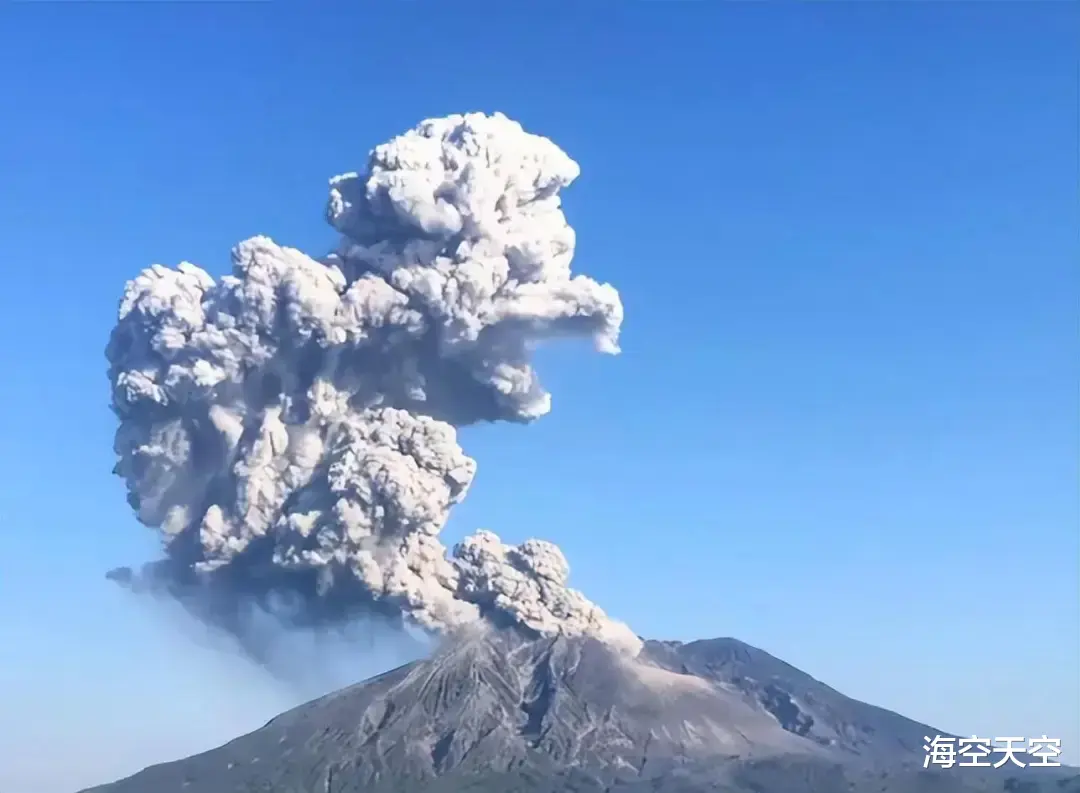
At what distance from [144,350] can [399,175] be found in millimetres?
9374

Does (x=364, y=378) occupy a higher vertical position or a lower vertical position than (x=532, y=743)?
higher

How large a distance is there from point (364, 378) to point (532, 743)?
13185 mm

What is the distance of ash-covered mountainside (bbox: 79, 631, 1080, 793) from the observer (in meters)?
43.6

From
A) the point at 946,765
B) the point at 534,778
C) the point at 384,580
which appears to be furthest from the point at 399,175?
the point at 946,765

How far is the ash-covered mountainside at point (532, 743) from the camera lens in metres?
43.6

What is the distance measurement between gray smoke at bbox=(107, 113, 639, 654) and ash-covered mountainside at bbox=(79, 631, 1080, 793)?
3.75 m

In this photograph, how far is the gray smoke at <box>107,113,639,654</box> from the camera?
4044cm

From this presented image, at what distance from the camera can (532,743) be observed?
45562 millimetres

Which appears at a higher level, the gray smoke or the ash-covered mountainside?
the gray smoke

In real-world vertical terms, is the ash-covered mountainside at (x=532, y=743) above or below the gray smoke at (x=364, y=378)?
below

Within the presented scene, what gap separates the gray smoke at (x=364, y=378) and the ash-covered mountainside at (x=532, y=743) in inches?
148

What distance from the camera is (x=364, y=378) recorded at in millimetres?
42531

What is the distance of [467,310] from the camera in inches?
1613

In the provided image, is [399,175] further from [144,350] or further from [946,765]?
[946,765]
